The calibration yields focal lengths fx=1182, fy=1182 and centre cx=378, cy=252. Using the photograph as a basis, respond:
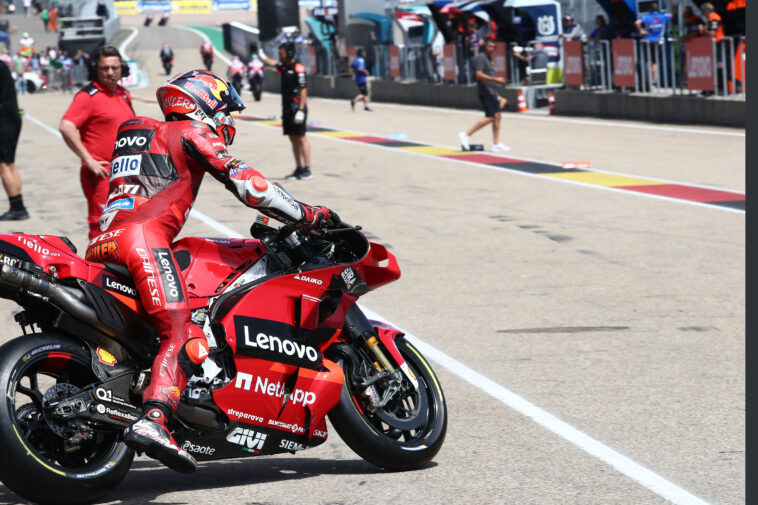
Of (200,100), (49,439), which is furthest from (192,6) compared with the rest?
(49,439)

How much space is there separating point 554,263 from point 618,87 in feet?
57.1

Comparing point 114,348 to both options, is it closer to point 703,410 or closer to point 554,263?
point 703,410

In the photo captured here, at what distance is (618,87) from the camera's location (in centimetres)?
2655

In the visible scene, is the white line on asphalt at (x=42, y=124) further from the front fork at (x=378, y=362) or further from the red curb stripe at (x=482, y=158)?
the front fork at (x=378, y=362)

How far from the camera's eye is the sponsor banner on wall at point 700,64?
73.6 feet

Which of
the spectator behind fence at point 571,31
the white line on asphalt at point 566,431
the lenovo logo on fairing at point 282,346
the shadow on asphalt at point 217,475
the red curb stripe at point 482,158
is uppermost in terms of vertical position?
the spectator behind fence at point 571,31

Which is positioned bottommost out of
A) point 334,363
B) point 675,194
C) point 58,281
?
point 675,194

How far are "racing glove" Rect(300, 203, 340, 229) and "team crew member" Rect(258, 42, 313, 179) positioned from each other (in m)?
11.7

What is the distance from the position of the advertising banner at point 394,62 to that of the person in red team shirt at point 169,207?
1388 inches

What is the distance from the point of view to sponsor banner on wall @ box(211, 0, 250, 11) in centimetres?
10638

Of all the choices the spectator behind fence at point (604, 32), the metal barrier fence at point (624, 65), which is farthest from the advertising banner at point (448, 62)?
the spectator behind fence at point (604, 32)

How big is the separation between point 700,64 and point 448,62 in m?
13.5

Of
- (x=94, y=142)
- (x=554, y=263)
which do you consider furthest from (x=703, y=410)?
(x=94, y=142)

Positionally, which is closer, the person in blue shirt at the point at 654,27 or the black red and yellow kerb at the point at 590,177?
the black red and yellow kerb at the point at 590,177
